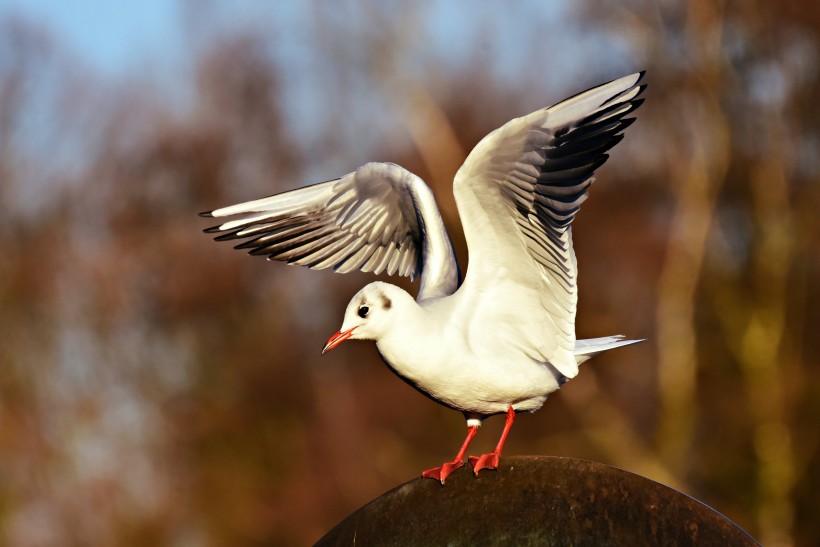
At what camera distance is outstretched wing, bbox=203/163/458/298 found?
20.6 feet

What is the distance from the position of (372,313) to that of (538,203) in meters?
0.72

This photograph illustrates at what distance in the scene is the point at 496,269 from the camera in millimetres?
5879

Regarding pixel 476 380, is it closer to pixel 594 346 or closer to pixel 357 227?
pixel 594 346

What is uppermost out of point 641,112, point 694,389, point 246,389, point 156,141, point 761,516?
point 156,141

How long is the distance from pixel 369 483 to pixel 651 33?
315 inches

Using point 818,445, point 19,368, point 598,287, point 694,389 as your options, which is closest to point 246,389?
point 19,368

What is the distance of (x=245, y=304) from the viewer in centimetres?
2380

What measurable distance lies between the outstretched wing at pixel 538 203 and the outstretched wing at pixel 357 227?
0.44 m

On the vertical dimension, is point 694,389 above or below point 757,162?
below

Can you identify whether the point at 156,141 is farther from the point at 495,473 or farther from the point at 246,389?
the point at 495,473

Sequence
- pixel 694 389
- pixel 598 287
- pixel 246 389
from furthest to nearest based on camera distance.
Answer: pixel 246 389
pixel 598 287
pixel 694 389

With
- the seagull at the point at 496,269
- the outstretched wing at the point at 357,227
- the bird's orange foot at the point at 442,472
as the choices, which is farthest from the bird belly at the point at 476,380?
the outstretched wing at the point at 357,227

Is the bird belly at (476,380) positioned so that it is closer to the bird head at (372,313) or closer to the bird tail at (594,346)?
the bird head at (372,313)

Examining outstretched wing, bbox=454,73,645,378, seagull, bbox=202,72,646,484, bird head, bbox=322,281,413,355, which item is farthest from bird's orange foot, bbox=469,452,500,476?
outstretched wing, bbox=454,73,645,378
